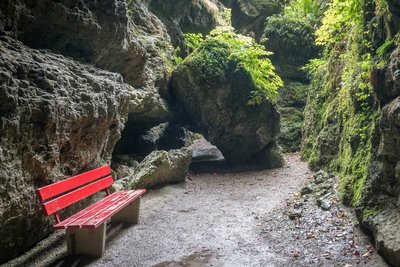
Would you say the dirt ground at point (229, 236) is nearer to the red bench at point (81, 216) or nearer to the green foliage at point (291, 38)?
the red bench at point (81, 216)

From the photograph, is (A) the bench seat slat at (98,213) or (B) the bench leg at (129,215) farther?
(B) the bench leg at (129,215)

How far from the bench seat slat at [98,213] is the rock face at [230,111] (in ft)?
18.7

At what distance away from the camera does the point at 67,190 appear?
501 centimetres

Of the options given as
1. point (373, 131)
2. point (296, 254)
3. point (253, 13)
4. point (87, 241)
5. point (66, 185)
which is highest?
point (253, 13)

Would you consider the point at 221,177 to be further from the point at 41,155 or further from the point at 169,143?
the point at 41,155

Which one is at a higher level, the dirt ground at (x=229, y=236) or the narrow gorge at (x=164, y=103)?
the narrow gorge at (x=164, y=103)

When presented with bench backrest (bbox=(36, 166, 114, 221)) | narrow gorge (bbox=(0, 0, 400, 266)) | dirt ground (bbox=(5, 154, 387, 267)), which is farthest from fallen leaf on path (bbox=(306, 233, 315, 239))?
bench backrest (bbox=(36, 166, 114, 221))

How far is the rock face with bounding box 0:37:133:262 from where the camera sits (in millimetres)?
4047

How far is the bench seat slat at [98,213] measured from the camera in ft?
13.4

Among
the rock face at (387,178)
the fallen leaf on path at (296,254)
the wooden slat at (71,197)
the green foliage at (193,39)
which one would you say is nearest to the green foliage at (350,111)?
the rock face at (387,178)

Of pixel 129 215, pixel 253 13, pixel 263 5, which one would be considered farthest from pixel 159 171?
pixel 263 5

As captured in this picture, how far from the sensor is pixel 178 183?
9258 mm

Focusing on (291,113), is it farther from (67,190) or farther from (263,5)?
(67,190)

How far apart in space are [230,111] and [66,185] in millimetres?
7236
